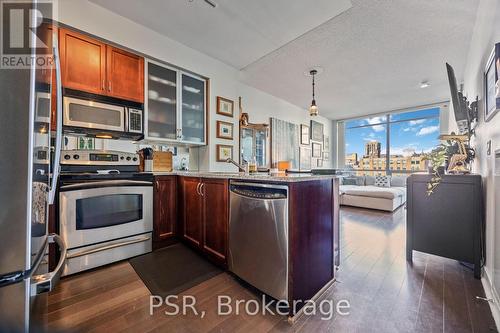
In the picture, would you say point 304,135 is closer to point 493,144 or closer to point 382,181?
point 382,181

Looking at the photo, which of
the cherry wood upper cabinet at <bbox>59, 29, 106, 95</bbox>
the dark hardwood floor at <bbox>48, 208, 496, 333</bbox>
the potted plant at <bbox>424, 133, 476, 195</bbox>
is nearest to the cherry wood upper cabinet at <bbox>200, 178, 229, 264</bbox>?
the dark hardwood floor at <bbox>48, 208, 496, 333</bbox>

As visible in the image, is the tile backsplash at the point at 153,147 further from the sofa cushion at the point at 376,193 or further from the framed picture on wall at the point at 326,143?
the framed picture on wall at the point at 326,143

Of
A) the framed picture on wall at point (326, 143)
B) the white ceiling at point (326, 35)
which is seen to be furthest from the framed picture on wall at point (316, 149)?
the white ceiling at point (326, 35)

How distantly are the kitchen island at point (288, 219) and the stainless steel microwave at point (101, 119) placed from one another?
0.65 metres

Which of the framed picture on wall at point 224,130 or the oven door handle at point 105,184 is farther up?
the framed picture on wall at point 224,130

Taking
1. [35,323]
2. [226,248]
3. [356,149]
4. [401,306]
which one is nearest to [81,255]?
[226,248]

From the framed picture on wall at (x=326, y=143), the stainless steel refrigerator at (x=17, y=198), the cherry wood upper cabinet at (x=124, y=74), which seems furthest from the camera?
the framed picture on wall at (x=326, y=143)

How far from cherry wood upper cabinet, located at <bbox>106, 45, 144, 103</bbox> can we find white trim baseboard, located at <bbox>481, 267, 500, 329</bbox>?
11.9 feet

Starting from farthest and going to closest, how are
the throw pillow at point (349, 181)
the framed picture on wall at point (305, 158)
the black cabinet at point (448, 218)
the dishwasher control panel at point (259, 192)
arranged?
the throw pillow at point (349, 181)
the framed picture on wall at point (305, 158)
the black cabinet at point (448, 218)
the dishwasher control panel at point (259, 192)

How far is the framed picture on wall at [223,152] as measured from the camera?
3232mm

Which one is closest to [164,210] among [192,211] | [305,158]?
[192,211]

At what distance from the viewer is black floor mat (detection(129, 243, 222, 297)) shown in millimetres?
1714

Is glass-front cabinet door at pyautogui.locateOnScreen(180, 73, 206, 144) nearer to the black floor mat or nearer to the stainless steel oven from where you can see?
the stainless steel oven

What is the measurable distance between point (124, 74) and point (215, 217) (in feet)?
6.61
